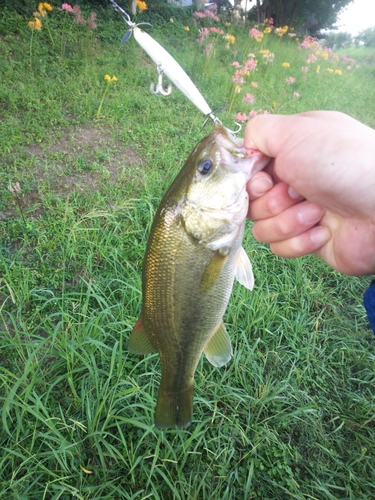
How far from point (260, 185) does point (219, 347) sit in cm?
76

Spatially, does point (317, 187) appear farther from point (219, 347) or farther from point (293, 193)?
point (219, 347)

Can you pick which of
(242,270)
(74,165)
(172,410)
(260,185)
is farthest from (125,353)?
(74,165)

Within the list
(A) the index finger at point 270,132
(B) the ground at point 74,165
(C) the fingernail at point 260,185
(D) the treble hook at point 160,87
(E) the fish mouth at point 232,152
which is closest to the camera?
(E) the fish mouth at point 232,152

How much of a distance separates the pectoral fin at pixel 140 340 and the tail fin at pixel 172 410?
21cm

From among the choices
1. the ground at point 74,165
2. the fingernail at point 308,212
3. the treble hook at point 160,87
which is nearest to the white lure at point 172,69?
the treble hook at point 160,87

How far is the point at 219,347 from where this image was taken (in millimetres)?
1562

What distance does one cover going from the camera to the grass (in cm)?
181

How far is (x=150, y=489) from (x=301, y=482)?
34.4 inches

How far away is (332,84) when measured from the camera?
8.85 m

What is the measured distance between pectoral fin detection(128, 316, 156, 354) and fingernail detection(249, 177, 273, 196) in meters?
0.77

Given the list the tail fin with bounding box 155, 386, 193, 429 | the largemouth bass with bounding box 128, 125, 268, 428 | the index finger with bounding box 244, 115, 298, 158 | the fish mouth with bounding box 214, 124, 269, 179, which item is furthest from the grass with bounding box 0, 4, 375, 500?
the index finger with bounding box 244, 115, 298, 158

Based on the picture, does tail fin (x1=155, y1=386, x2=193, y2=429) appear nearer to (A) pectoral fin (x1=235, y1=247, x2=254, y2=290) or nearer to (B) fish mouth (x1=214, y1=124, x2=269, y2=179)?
(A) pectoral fin (x1=235, y1=247, x2=254, y2=290)

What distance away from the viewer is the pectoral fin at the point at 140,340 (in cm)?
146

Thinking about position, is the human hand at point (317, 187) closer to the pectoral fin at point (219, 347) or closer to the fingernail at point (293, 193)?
the fingernail at point (293, 193)
